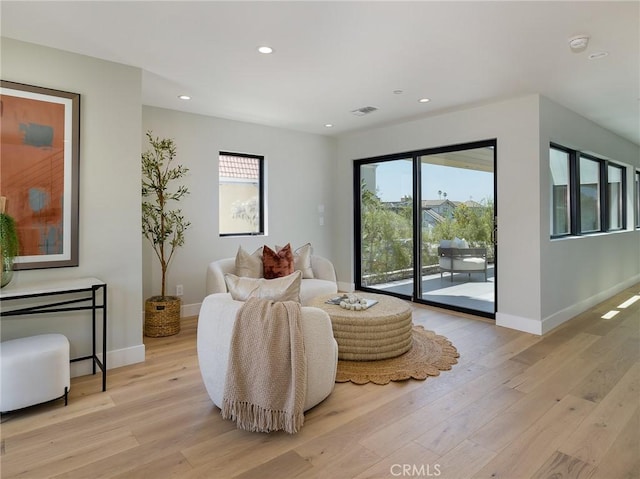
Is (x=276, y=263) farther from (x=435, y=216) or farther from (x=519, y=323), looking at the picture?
(x=519, y=323)

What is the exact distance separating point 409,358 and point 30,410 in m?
2.78

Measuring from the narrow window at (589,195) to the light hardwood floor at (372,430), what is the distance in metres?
2.62

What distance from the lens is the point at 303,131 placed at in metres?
5.73

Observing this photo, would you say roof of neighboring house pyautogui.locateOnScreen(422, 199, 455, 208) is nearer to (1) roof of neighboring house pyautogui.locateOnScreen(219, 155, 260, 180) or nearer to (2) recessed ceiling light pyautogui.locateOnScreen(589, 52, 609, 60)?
(2) recessed ceiling light pyautogui.locateOnScreen(589, 52, 609, 60)

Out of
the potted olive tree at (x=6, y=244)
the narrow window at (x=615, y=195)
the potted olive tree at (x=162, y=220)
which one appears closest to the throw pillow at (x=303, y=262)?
the potted olive tree at (x=162, y=220)

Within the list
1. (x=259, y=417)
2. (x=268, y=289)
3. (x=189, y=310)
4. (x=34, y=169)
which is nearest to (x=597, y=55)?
(x=268, y=289)

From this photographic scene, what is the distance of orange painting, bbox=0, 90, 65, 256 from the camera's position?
2646mm

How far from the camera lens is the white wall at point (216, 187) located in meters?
4.55

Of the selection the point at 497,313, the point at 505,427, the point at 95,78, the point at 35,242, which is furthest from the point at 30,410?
the point at 497,313

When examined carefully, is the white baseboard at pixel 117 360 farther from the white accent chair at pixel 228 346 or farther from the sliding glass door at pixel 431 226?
the sliding glass door at pixel 431 226

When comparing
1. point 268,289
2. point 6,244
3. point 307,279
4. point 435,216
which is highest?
point 435,216

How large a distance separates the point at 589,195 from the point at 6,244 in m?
6.72

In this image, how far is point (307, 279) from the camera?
4.59 m

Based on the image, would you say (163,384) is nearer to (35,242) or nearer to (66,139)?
(35,242)
